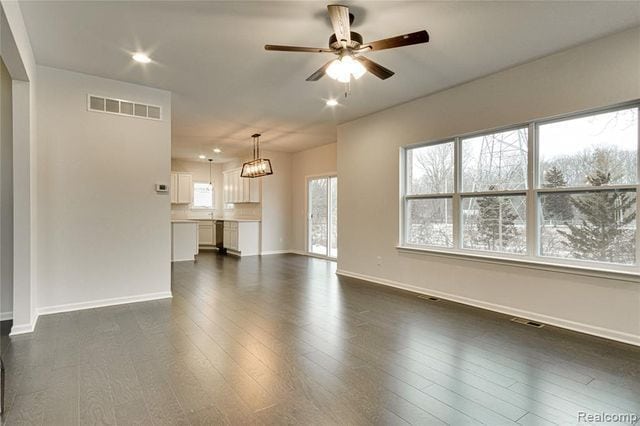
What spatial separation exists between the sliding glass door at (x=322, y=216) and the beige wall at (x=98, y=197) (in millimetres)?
4302

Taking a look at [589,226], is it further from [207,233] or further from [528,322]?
[207,233]

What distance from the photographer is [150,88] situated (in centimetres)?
436

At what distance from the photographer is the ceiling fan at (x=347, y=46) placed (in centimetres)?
236

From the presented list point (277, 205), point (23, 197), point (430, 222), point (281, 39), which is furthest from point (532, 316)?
point (277, 205)

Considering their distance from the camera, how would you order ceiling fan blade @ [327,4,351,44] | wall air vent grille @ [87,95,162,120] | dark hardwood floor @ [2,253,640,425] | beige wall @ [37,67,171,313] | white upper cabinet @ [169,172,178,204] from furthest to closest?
white upper cabinet @ [169,172,178,204], wall air vent grille @ [87,95,162,120], beige wall @ [37,67,171,313], ceiling fan blade @ [327,4,351,44], dark hardwood floor @ [2,253,640,425]

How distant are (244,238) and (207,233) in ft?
7.42

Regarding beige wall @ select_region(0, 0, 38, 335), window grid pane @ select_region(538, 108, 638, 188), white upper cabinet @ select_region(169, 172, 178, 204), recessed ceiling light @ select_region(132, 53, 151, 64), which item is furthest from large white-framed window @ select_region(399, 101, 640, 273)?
white upper cabinet @ select_region(169, 172, 178, 204)

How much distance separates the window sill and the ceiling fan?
2483 mm

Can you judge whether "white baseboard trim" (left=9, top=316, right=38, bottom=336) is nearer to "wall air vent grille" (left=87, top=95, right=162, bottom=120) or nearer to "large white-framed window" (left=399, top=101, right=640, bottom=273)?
"wall air vent grille" (left=87, top=95, right=162, bottom=120)

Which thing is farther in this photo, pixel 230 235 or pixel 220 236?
pixel 220 236

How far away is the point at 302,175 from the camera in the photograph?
29.5ft

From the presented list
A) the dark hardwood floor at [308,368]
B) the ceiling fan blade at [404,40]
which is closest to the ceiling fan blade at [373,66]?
the ceiling fan blade at [404,40]

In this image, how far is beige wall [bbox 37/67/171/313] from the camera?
12.3ft

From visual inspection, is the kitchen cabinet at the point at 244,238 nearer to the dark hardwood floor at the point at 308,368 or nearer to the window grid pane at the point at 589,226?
the dark hardwood floor at the point at 308,368
